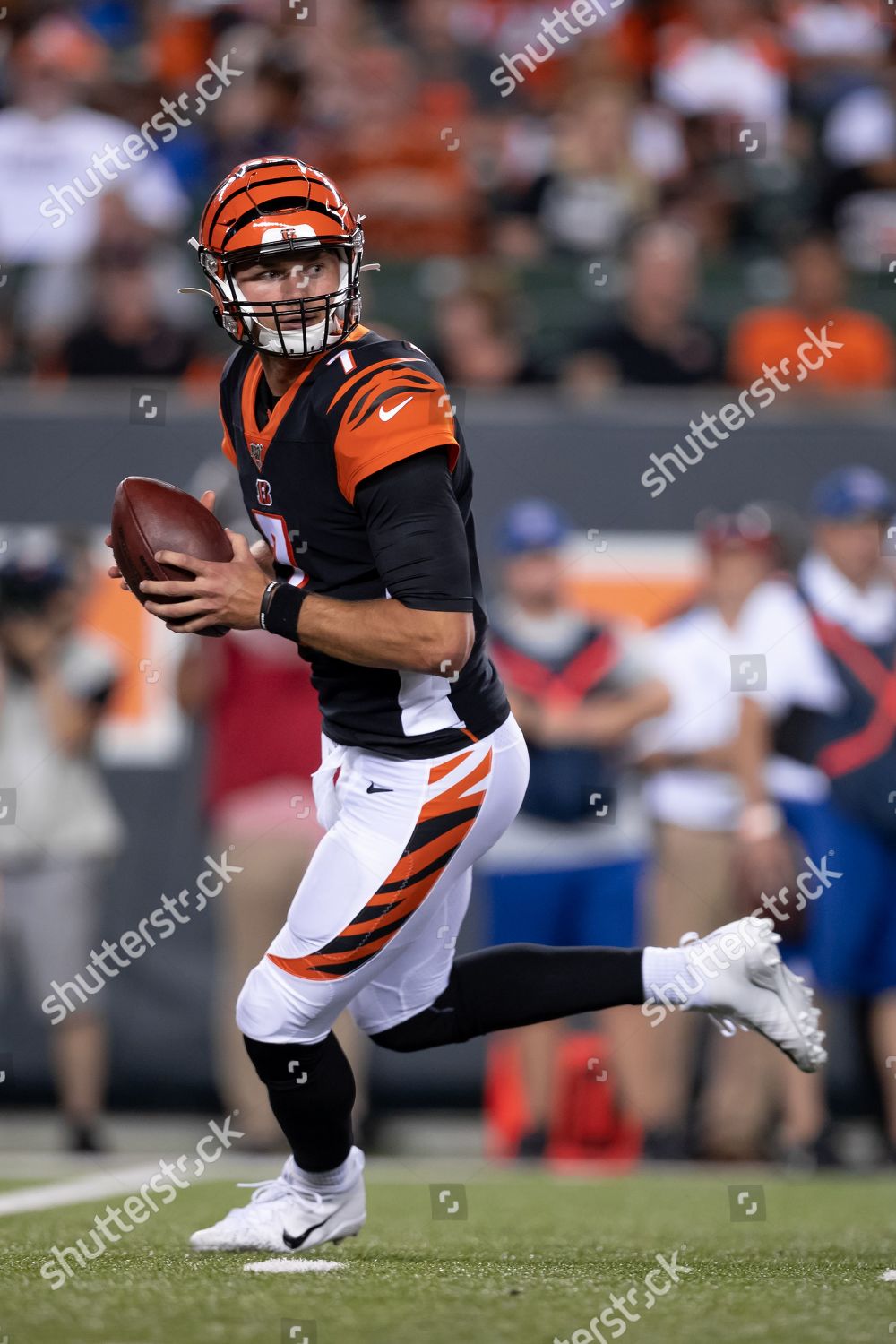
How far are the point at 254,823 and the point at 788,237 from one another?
3945 millimetres

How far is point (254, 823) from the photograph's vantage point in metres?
6.05

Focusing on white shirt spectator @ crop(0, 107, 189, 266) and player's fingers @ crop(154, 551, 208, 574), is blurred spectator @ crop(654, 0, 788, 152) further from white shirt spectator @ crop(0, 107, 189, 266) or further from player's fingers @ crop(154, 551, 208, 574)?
player's fingers @ crop(154, 551, 208, 574)

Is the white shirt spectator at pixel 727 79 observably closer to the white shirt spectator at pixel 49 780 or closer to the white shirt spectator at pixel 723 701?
the white shirt spectator at pixel 723 701

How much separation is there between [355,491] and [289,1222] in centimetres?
147

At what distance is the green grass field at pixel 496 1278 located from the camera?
9.12 feet

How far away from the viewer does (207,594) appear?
3.33 metres

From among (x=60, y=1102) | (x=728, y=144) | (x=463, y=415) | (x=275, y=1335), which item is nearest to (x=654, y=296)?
(x=463, y=415)

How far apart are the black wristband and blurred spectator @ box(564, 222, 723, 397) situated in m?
3.88

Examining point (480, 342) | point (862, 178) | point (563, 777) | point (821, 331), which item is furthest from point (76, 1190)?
point (862, 178)

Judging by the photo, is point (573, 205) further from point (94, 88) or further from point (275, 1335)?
point (275, 1335)

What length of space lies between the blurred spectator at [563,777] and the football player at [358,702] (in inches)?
88.8

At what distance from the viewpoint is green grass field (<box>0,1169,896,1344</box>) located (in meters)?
2.78

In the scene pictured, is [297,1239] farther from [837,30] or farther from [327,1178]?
[837,30]

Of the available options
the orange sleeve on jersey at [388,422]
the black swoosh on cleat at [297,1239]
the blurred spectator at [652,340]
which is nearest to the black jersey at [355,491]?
the orange sleeve on jersey at [388,422]
